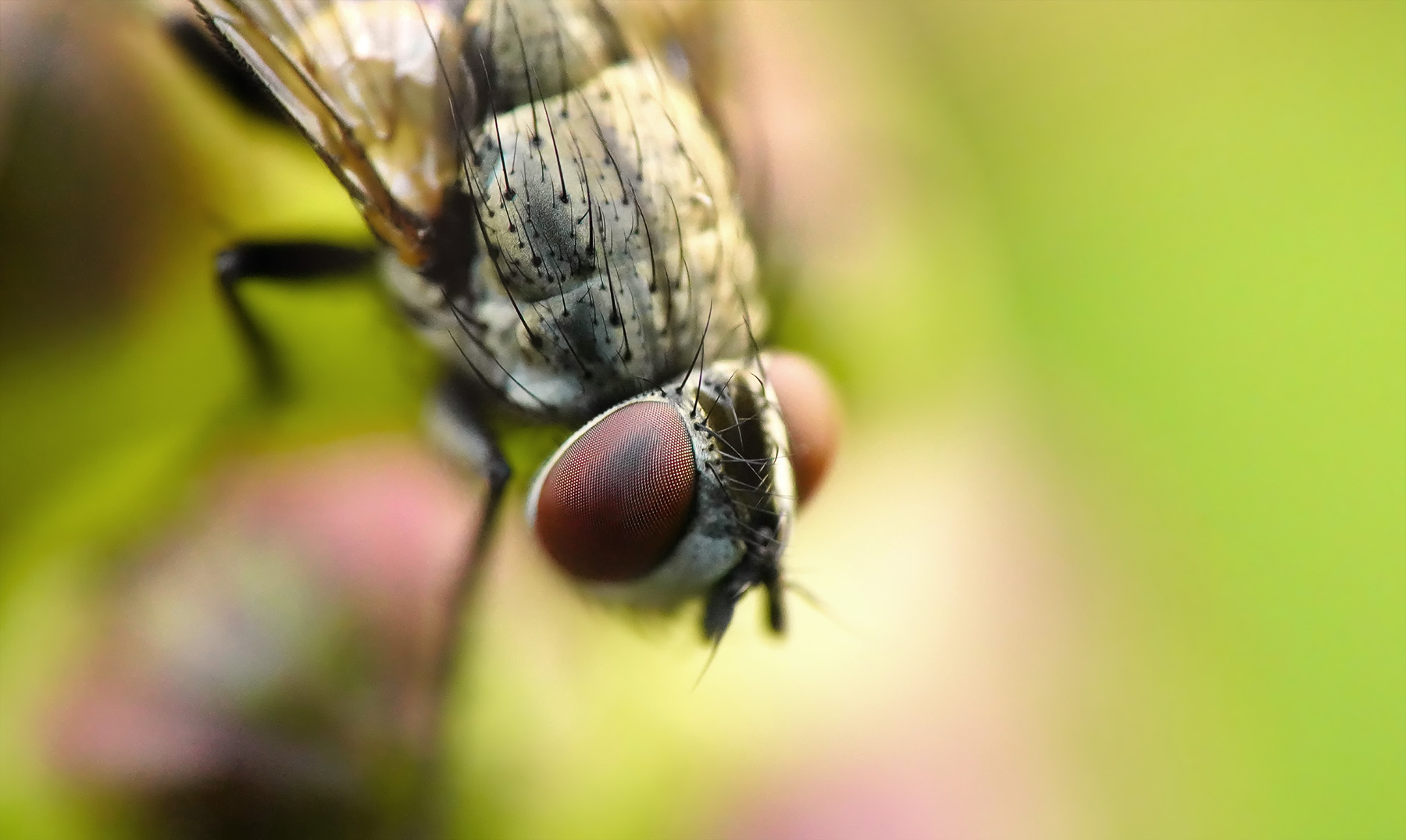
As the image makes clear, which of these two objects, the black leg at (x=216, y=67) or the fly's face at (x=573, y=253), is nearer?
the fly's face at (x=573, y=253)

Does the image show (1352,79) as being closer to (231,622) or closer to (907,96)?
(907,96)

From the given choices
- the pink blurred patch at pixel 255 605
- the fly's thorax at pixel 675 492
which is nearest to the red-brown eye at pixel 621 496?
the fly's thorax at pixel 675 492

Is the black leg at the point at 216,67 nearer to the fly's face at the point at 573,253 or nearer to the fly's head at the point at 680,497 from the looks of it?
the fly's face at the point at 573,253

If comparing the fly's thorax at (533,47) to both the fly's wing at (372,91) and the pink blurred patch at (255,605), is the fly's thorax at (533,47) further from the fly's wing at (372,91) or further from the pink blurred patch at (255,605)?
the pink blurred patch at (255,605)

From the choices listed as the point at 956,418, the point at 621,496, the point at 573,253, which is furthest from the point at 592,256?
the point at 956,418

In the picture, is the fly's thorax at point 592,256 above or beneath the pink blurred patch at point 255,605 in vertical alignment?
above

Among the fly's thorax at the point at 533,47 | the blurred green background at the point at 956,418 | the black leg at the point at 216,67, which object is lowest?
the blurred green background at the point at 956,418

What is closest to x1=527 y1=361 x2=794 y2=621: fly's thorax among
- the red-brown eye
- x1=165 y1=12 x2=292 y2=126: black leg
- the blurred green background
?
the red-brown eye
